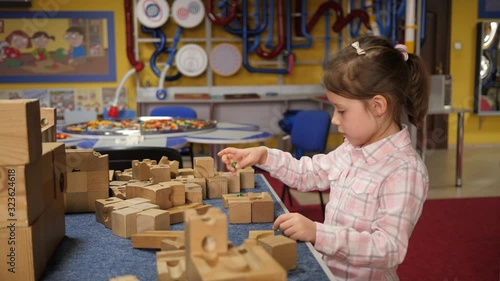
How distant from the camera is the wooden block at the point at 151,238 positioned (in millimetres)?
1243

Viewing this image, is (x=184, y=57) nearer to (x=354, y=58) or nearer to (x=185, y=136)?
(x=185, y=136)

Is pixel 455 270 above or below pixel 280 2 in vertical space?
below

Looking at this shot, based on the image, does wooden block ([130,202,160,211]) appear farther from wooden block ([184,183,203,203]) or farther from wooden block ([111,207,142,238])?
wooden block ([184,183,203,203])

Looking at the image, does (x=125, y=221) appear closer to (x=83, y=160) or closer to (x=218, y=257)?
(x=83, y=160)

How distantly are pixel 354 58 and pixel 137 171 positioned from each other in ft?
2.66

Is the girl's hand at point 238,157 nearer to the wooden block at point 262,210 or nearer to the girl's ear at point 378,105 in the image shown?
the wooden block at point 262,210

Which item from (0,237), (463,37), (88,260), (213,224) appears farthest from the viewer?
(463,37)

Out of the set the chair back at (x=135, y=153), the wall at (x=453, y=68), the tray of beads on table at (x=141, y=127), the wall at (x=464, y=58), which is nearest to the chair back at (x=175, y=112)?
the tray of beads on table at (x=141, y=127)

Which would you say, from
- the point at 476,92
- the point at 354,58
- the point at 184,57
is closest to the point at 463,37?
the point at 476,92

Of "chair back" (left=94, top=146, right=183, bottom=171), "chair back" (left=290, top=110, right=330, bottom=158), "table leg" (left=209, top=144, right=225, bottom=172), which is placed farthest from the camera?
"chair back" (left=290, top=110, right=330, bottom=158)

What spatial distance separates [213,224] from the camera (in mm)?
856

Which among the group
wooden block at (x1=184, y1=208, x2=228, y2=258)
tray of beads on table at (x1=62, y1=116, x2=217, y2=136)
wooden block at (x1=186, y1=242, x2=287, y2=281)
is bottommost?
tray of beads on table at (x1=62, y1=116, x2=217, y2=136)

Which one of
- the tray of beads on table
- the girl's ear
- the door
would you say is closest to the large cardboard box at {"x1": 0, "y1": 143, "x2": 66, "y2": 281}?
the girl's ear

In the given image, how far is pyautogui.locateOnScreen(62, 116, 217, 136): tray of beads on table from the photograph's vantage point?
11.6 ft
